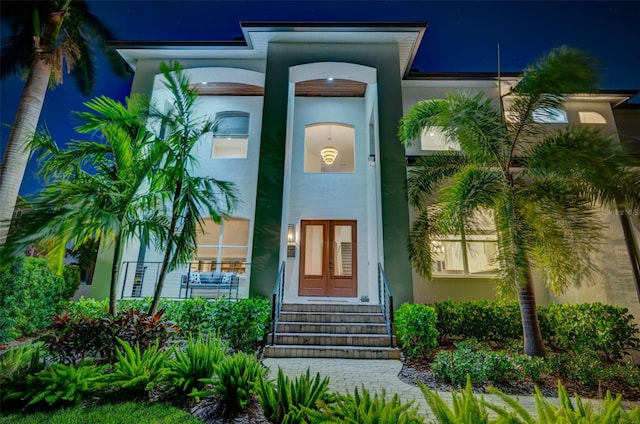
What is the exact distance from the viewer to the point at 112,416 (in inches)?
114

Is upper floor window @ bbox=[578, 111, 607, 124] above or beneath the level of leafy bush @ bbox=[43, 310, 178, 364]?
above

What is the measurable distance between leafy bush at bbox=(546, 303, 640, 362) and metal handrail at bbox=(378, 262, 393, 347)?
11.4ft

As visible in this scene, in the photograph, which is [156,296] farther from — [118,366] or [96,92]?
[96,92]

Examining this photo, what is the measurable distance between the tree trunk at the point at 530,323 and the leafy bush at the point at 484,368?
1.52ft

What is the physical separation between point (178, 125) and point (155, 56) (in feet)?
16.9

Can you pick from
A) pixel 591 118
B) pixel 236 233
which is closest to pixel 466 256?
pixel 591 118

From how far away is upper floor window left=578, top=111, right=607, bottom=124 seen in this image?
9.71 metres

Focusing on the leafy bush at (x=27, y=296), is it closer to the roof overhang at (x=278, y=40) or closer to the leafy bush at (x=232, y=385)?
the leafy bush at (x=232, y=385)

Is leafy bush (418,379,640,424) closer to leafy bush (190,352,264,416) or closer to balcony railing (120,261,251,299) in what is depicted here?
leafy bush (190,352,264,416)

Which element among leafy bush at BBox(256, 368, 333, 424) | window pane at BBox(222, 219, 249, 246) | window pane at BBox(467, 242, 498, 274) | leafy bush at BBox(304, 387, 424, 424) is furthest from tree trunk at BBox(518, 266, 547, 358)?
window pane at BBox(222, 219, 249, 246)

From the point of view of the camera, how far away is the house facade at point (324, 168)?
7.25m

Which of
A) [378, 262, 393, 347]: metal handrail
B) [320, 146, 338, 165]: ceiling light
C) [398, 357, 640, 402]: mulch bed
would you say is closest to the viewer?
[398, 357, 640, 402]: mulch bed

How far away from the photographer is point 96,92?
31.4ft

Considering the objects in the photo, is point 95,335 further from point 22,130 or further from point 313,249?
point 313,249
